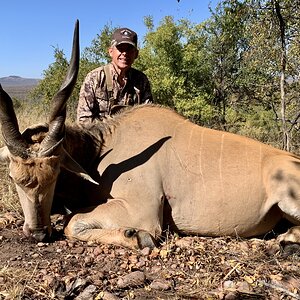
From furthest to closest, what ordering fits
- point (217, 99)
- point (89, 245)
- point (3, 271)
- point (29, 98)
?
point (29, 98), point (217, 99), point (89, 245), point (3, 271)

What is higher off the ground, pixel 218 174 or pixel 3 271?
pixel 218 174

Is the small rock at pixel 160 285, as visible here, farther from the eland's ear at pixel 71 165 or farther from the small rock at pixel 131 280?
the eland's ear at pixel 71 165

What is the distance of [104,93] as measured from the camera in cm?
436

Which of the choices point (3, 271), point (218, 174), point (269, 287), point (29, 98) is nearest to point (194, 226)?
point (218, 174)

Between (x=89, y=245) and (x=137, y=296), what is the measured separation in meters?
0.80

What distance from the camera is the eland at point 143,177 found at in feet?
9.59

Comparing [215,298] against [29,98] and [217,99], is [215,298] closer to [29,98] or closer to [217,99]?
[217,99]

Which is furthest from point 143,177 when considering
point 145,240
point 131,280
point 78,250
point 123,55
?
point 123,55

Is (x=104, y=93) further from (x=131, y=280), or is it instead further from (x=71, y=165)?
(x=131, y=280)

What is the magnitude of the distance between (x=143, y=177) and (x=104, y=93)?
1.46 metres

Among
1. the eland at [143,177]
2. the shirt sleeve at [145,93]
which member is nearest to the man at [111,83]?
the shirt sleeve at [145,93]

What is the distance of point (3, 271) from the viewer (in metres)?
2.42

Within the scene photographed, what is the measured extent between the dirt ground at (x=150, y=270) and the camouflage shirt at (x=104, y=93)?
1390 mm

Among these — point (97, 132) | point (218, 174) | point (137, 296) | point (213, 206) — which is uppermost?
point (97, 132)
